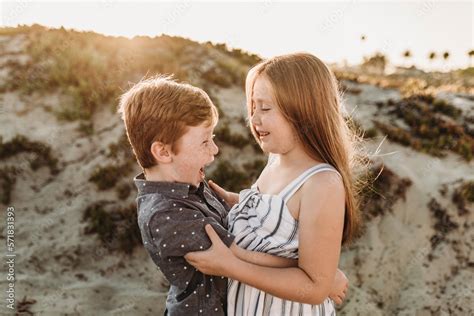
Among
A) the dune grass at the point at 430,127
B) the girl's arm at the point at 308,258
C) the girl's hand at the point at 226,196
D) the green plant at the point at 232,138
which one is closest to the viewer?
the girl's arm at the point at 308,258

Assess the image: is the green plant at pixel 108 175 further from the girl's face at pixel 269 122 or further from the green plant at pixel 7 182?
the girl's face at pixel 269 122

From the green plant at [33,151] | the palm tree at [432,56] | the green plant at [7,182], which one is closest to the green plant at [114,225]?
the green plant at [33,151]

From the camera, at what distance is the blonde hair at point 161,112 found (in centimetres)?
263

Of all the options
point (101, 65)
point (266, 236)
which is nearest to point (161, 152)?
point (266, 236)

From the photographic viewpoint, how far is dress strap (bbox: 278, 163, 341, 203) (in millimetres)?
2602

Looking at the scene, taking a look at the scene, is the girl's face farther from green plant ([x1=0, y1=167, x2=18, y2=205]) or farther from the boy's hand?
green plant ([x1=0, y1=167, x2=18, y2=205])

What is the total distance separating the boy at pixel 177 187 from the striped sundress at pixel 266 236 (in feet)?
0.24

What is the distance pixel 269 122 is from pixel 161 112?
1.80ft

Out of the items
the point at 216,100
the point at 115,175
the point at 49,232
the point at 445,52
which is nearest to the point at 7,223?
the point at 49,232

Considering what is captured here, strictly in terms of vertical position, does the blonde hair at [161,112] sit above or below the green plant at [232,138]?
above

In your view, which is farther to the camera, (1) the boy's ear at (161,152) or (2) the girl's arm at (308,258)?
(1) the boy's ear at (161,152)

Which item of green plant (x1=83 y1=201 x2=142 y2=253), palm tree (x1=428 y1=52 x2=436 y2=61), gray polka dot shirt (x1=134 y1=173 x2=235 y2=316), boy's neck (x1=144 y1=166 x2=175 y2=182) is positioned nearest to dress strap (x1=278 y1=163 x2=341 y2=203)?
gray polka dot shirt (x1=134 y1=173 x2=235 y2=316)

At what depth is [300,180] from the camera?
2.62 m

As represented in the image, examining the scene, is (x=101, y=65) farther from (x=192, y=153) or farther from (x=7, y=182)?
(x=192, y=153)
